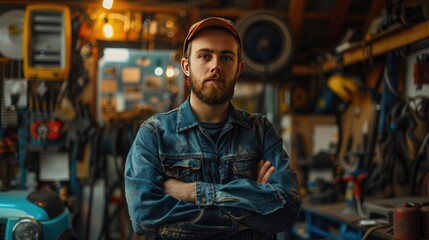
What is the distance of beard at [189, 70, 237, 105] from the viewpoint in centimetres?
194

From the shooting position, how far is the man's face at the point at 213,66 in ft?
6.34

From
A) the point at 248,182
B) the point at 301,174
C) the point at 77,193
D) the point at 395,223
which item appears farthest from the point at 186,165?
the point at 301,174

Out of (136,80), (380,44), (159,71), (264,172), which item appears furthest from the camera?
(136,80)

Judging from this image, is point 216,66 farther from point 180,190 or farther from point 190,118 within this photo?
point 180,190

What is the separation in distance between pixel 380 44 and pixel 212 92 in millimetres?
2539

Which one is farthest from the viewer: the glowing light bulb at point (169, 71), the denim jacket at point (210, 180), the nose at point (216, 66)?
the glowing light bulb at point (169, 71)

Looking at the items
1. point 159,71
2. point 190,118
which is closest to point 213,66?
point 190,118

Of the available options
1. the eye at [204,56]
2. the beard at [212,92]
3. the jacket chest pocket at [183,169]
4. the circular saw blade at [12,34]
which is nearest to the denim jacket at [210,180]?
the jacket chest pocket at [183,169]

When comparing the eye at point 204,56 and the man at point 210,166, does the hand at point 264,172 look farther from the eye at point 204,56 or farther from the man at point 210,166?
the eye at point 204,56

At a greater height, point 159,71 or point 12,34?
point 12,34

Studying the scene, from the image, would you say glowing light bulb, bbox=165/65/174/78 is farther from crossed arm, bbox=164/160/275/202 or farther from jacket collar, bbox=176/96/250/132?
crossed arm, bbox=164/160/275/202

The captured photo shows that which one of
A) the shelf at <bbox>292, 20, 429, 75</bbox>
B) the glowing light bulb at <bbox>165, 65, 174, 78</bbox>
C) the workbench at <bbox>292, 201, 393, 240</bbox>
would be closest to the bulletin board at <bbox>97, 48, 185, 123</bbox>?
the glowing light bulb at <bbox>165, 65, 174, 78</bbox>

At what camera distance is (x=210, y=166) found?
6.40 ft

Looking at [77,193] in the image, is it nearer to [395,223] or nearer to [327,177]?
[327,177]
